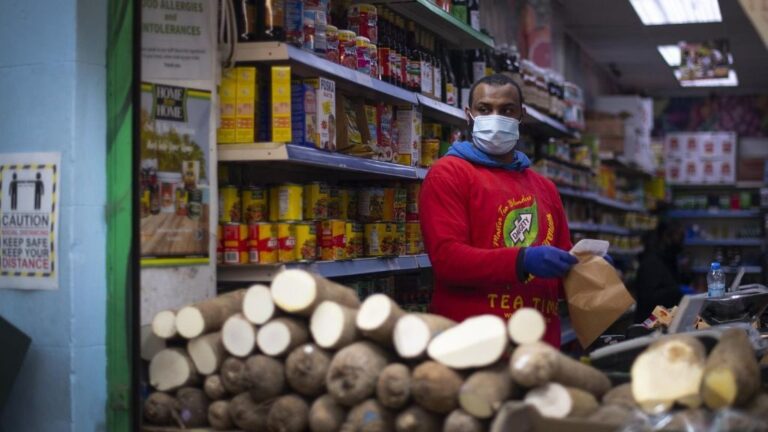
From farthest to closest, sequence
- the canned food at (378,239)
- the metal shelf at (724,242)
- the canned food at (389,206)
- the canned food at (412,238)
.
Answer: the metal shelf at (724,242)
the canned food at (412,238)
the canned food at (389,206)
the canned food at (378,239)

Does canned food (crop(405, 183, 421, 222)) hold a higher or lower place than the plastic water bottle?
higher

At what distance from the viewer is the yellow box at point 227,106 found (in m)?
3.73

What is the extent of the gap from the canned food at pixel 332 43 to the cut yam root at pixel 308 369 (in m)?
1.65

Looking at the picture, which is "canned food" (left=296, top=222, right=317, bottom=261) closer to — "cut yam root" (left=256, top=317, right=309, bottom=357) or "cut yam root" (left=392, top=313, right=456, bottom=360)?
"cut yam root" (left=256, top=317, right=309, bottom=357)

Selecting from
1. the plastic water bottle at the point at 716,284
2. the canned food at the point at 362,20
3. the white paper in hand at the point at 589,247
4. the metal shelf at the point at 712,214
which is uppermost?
the canned food at the point at 362,20

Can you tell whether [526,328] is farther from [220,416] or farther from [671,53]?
[671,53]

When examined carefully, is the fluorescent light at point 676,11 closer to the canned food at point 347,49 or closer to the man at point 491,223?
the canned food at point 347,49

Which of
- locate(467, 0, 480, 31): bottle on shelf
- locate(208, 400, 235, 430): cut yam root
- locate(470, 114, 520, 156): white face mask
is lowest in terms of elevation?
locate(208, 400, 235, 430): cut yam root

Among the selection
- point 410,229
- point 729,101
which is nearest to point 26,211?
point 410,229

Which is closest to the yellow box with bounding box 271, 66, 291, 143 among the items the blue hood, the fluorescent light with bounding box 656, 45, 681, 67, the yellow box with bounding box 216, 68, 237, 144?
the yellow box with bounding box 216, 68, 237, 144

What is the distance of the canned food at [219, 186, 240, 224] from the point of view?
12.5 ft

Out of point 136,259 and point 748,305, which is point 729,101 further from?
point 136,259

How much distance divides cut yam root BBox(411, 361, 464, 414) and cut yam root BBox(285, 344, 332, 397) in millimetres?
294

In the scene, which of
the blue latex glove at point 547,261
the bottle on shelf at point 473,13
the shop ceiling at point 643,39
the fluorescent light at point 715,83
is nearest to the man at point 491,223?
the blue latex glove at point 547,261
